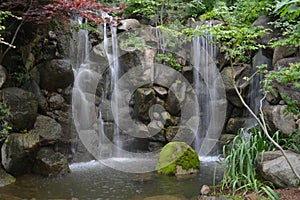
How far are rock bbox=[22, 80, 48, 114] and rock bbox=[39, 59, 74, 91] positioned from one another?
0.27 m

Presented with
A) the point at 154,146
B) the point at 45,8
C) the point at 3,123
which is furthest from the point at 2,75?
the point at 154,146

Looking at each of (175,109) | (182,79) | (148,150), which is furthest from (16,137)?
(182,79)

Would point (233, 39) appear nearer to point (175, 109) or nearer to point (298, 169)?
point (298, 169)

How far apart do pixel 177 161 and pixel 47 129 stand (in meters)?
3.35

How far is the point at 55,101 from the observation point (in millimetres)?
7906

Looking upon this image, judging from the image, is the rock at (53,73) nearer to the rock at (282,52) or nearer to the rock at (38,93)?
the rock at (38,93)

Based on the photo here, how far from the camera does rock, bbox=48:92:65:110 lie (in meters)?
7.85

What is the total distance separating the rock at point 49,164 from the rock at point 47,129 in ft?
1.35

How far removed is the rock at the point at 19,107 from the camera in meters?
6.36

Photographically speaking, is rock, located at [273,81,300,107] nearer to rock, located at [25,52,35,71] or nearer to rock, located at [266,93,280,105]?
rock, located at [266,93,280,105]

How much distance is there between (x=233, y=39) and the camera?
4656 mm

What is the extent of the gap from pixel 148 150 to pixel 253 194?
219 inches

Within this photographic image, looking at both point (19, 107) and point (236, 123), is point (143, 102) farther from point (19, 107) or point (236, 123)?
point (19, 107)

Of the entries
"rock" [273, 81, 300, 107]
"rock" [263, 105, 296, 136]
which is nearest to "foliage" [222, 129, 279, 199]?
"rock" [263, 105, 296, 136]
